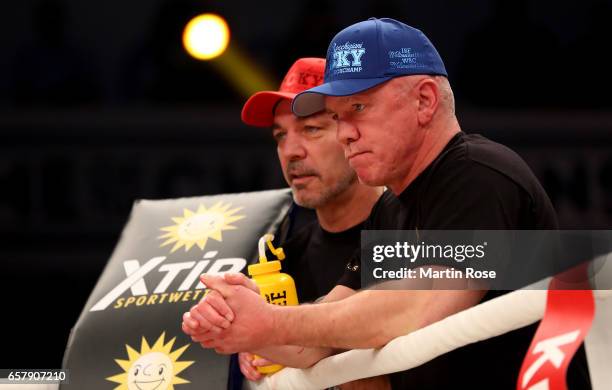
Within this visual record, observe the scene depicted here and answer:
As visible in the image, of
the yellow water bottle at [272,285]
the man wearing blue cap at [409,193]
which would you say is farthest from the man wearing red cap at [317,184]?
the man wearing blue cap at [409,193]

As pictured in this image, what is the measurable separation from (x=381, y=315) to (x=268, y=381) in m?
0.38

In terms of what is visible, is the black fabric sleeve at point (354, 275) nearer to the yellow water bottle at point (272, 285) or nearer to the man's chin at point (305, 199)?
the yellow water bottle at point (272, 285)

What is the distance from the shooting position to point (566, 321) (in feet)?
2.88

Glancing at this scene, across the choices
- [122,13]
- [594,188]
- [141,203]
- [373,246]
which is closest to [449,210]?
[373,246]

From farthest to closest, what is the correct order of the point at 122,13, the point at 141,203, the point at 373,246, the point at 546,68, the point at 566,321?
the point at 122,13 → the point at 546,68 → the point at 141,203 → the point at 373,246 → the point at 566,321

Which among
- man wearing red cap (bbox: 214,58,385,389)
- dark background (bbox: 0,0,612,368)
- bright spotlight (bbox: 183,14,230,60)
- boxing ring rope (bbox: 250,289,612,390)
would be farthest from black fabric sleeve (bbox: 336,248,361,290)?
bright spotlight (bbox: 183,14,230,60)

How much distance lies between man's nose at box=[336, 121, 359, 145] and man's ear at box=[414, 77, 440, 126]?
3.7 inches

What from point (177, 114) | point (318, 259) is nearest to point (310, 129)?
point (318, 259)

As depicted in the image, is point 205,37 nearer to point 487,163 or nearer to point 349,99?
point 349,99

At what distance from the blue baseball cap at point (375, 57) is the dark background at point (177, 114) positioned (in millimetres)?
1910

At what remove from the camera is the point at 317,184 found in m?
1.92

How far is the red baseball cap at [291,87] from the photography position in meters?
1.93

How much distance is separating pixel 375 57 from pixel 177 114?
7.37 feet

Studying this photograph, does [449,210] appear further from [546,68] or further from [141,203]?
[546,68]
